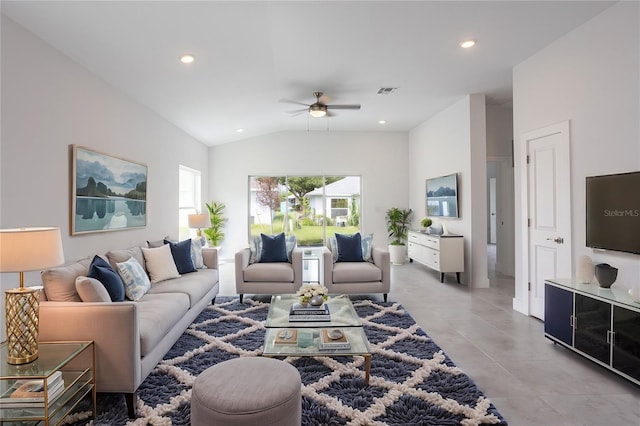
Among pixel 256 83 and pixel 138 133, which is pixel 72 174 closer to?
pixel 138 133

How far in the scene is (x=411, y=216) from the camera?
8070 mm

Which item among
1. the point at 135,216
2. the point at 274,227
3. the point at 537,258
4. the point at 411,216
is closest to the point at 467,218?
the point at 537,258

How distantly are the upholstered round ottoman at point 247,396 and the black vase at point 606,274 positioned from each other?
2.71 meters

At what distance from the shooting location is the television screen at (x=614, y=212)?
107 inches

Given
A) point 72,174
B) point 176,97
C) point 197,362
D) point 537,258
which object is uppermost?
point 176,97

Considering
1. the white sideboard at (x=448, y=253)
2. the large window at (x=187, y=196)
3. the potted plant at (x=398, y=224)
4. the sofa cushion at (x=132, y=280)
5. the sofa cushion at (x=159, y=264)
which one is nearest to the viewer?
the sofa cushion at (x=132, y=280)

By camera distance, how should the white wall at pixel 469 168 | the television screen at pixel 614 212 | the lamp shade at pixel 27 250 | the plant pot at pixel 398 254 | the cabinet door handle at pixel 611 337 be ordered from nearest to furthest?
the lamp shade at pixel 27 250
the cabinet door handle at pixel 611 337
the television screen at pixel 614 212
the white wall at pixel 469 168
the plant pot at pixel 398 254

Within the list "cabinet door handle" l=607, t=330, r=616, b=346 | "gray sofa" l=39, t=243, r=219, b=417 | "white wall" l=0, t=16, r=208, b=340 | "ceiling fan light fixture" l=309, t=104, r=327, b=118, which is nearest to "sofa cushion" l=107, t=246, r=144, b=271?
"white wall" l=0, t=16, r=208, b=340

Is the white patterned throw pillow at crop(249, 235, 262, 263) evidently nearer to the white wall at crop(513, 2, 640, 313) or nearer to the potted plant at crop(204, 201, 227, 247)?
the potted plant at crop(204, 201, 227, 247)

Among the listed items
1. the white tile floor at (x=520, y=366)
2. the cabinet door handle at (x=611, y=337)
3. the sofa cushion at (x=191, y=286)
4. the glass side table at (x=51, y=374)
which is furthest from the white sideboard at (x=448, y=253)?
the glass side table at (x=51, y=374)

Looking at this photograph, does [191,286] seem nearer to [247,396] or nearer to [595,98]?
[247,396]

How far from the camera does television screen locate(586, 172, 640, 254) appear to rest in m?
2.71

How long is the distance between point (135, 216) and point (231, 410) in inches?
142

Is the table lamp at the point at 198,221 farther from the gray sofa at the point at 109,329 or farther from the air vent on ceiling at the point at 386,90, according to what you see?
the air vent on ceiling at the point at 386,90
